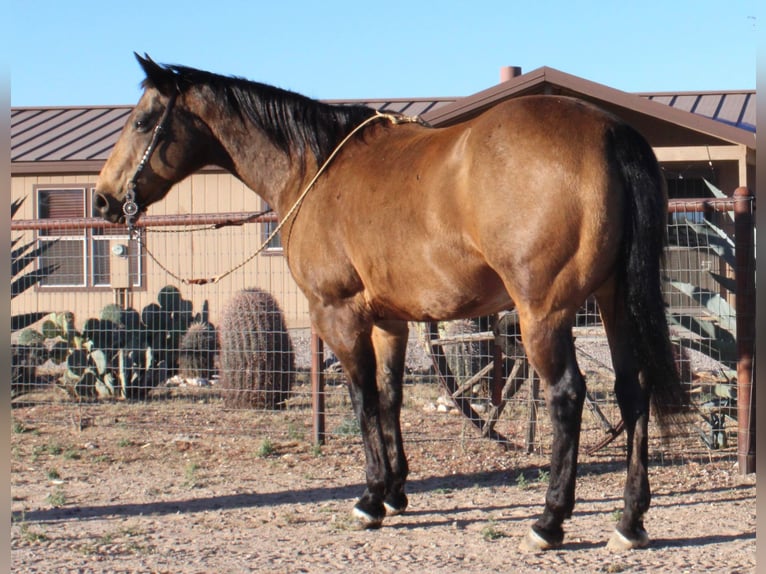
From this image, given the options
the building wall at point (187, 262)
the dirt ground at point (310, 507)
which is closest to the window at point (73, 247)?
the building wall at point (187, 262)

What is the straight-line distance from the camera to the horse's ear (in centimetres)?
511

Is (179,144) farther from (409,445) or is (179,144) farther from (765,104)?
(765,104)

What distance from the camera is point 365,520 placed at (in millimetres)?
4758

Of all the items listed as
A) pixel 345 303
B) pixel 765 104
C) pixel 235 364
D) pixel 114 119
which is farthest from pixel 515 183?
pixel 114 119

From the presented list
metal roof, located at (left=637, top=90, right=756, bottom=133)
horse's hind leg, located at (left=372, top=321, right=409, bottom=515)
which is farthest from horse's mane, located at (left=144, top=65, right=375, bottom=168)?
metal roof, located at (left=637, top=90, right=756, bottom=133)

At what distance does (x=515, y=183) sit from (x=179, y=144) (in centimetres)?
229

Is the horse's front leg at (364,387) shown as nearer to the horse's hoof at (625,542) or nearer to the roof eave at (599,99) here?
the horse's hoof at (625,542)

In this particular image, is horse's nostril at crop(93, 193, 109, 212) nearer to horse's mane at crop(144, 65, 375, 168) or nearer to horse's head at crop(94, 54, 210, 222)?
horse's head at crop(94, 54, 210, 222)

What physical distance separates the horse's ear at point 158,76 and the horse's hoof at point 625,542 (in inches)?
138

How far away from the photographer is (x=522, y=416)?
7992 mm

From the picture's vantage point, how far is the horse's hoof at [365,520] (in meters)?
4.76

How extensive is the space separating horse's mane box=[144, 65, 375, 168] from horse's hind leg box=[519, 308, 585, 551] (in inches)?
71.4

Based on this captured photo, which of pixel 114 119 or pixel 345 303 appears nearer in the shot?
pixel 345 303

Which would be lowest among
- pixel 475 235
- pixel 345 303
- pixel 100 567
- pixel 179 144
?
pixel 100 567
